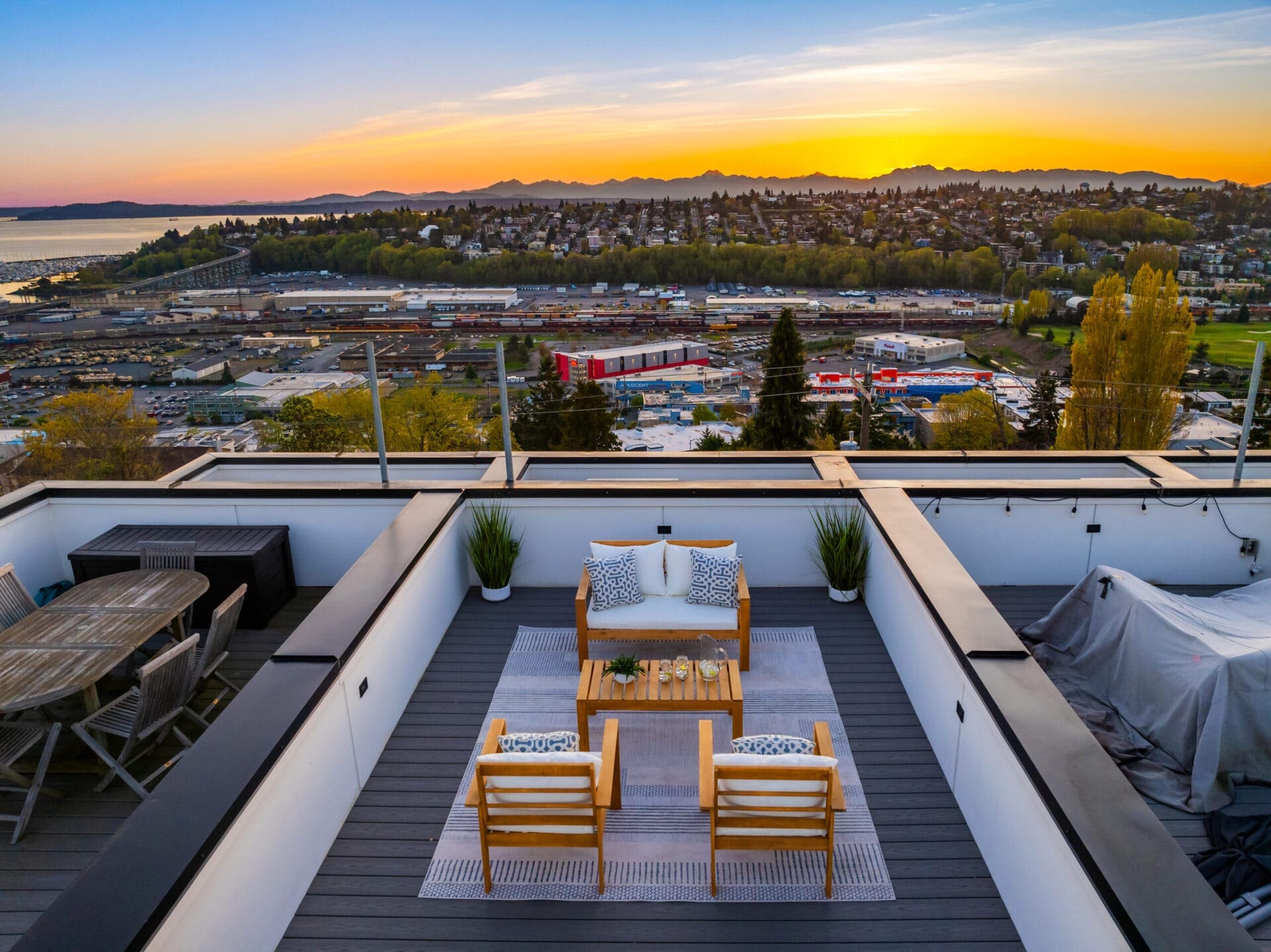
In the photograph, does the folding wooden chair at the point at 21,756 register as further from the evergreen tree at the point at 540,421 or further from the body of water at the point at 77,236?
the body of water at the point at 77,236

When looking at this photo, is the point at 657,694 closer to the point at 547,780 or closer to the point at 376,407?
the point at 547,780

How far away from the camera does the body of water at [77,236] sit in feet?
139

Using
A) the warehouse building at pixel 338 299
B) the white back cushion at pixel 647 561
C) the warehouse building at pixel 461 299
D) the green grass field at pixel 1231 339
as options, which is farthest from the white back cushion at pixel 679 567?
the warehouse building at pixel 461 299

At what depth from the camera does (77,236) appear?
44344mm

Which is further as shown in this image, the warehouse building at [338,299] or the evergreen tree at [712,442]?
the warehouse building at [338,299]

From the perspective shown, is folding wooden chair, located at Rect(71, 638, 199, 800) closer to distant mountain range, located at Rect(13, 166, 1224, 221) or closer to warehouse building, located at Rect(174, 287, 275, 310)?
distant mountain range, located at Rect(13, 166, 1224, 221)

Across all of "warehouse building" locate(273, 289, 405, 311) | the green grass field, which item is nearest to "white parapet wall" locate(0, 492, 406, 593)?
the green grass field

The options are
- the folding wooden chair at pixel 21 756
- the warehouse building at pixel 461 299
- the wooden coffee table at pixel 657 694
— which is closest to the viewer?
the folding wooden chair at pixel 21 756

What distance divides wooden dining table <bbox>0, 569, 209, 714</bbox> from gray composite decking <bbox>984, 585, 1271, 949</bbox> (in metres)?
4.46

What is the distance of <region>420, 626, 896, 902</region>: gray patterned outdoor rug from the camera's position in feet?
9.62

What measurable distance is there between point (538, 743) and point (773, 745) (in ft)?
3.08

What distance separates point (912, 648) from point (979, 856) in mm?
1186

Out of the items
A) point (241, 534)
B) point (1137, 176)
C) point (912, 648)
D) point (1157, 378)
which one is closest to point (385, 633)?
point (241, 534)

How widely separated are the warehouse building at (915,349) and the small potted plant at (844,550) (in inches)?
2265
